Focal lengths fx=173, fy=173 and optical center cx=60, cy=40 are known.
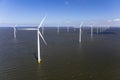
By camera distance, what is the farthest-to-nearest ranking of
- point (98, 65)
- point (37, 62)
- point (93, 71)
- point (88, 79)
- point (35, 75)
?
point (37, 62) < point (98, 65) < point (93, 71) < point (35, 75) < point (88, 79)

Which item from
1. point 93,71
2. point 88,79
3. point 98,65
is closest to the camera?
point 88,79

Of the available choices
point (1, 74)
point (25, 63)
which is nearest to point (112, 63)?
point (25, 63)

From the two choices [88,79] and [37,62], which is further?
[37,62]

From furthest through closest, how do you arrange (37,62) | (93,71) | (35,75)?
(37,62)
(93,71)
(35,75)

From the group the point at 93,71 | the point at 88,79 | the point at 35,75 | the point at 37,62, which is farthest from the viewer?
the point at 37,62

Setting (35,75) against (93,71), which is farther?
(93,71)

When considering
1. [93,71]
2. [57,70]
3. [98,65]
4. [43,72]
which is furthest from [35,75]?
[98,65]

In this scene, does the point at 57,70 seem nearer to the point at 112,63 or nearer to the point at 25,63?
the point at 25,63

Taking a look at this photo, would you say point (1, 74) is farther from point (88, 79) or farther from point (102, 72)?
point (102, 72)
